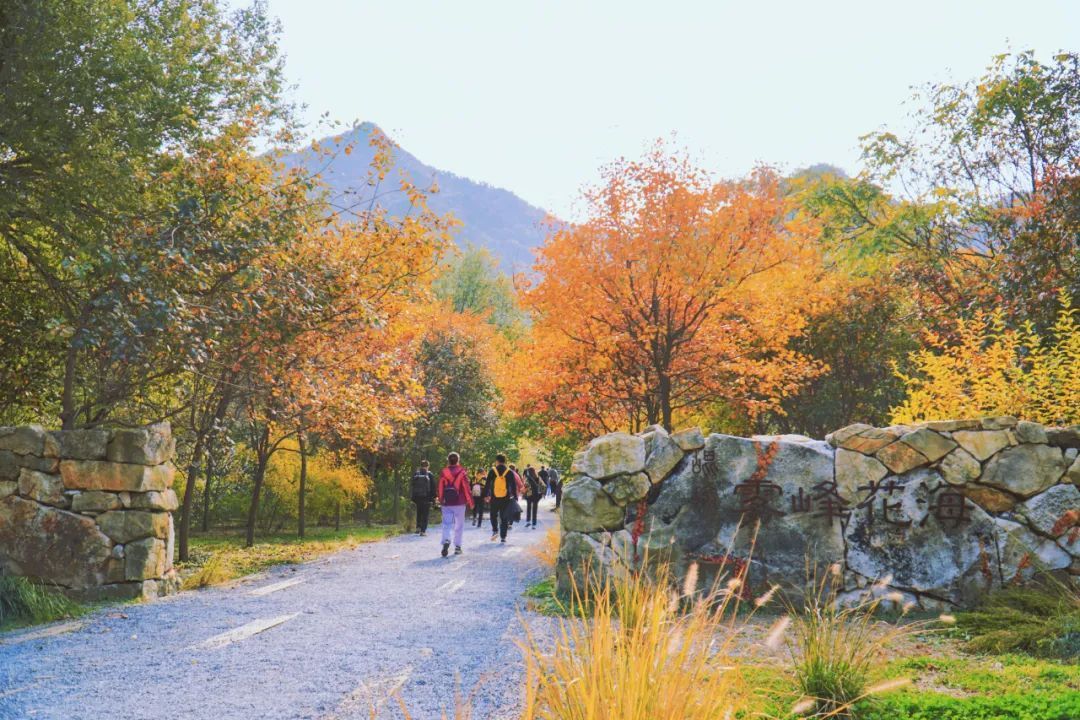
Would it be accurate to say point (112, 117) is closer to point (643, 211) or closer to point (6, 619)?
point (6, 619)

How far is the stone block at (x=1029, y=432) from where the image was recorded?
777cm

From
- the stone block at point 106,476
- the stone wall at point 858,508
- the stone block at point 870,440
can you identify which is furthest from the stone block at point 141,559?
the stone block at point 870,440

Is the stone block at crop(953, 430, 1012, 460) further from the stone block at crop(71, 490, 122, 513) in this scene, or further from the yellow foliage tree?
the stone block at crop(71, 490, 122, 513)

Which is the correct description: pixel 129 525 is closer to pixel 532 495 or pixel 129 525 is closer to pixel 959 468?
pixel 959 468

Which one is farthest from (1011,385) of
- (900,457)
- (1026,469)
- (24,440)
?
(24,440)

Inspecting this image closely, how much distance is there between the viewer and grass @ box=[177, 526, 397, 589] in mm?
10141

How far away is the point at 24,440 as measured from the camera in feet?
26.8

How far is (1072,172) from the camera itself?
12578 millimetres

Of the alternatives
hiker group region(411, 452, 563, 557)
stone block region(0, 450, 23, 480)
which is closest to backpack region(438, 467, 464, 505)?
hiker group region(411, 452, 563, 557)

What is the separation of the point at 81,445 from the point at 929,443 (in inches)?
340

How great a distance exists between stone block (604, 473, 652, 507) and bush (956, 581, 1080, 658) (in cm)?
302

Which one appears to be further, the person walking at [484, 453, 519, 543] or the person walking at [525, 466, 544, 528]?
the person walking at [525, 466, 544, 528]

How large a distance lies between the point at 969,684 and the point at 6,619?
7918 mm

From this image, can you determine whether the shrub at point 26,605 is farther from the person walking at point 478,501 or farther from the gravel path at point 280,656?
the person walking at point 478,501
